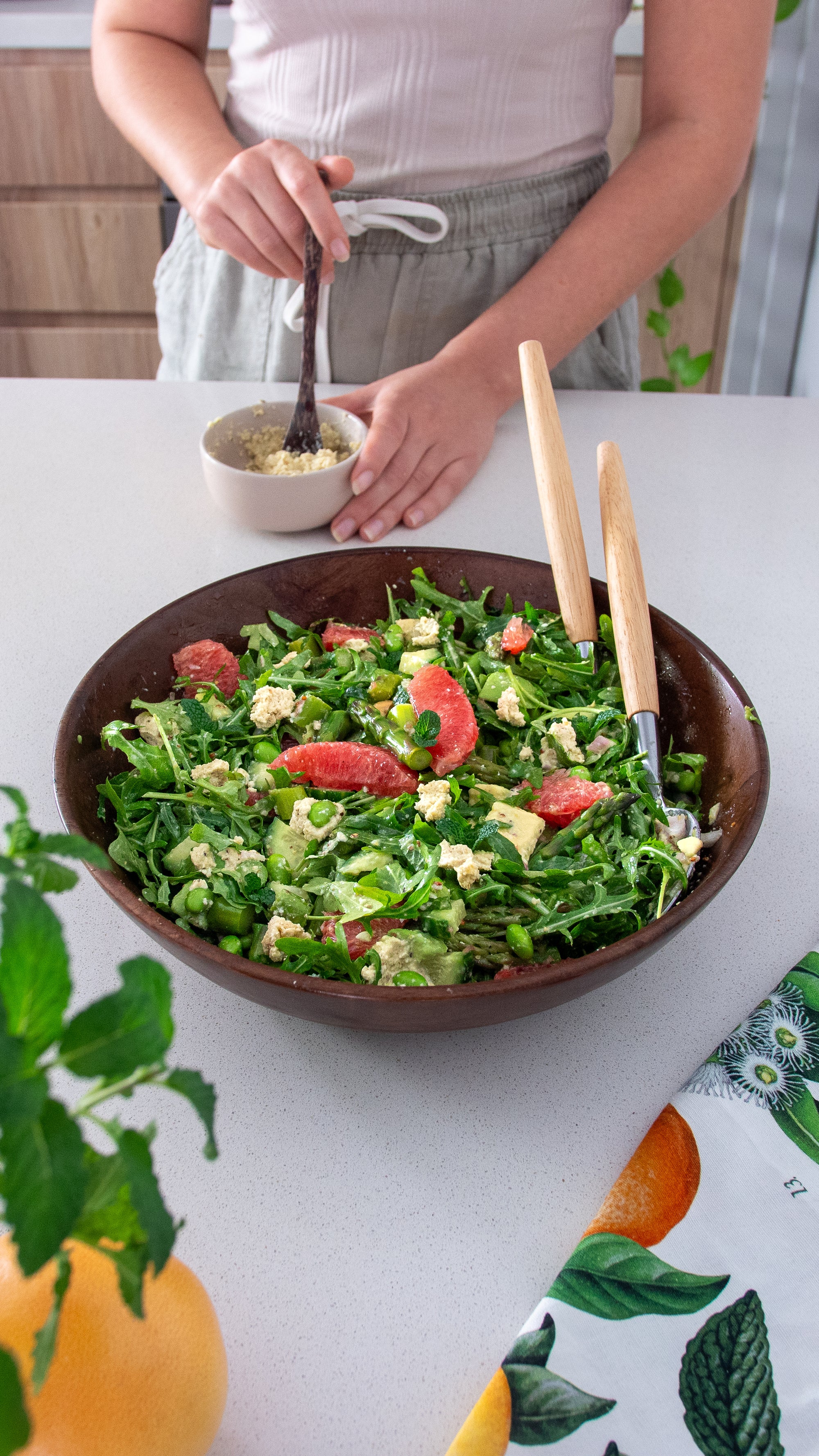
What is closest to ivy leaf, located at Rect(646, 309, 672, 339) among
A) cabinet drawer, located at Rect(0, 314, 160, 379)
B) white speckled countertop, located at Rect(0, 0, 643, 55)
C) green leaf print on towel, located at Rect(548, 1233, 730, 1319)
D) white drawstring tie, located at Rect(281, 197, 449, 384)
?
white speckled countertop, located at Rect(0, 0, 643, 55)

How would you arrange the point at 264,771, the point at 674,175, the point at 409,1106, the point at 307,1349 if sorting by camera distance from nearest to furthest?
the point at 307,1349 < the point at 409,1106 < the point at 264,771 < the point at 674,175

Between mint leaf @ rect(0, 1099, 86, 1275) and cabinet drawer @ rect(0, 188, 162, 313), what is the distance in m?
3.29

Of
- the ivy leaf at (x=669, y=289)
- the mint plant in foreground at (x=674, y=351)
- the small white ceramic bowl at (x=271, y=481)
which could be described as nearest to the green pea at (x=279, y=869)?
the small white ceramic bowl at (x=271, y=481)

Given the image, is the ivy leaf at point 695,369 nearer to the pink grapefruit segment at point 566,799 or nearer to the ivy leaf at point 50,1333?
the pink grapefruit segment at point 566,799

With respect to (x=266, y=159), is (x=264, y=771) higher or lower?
lower

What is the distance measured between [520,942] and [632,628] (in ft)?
1.08

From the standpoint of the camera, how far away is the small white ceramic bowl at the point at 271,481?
1169mm

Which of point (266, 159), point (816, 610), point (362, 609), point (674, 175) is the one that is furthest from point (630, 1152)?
point (674, 175)

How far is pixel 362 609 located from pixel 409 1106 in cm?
50

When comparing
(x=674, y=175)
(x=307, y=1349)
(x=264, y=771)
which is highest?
(x=674, y=175)

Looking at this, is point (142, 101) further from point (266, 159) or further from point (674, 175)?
point (674, 175)

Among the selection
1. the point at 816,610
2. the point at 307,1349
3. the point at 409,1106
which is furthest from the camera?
the point at 816,610

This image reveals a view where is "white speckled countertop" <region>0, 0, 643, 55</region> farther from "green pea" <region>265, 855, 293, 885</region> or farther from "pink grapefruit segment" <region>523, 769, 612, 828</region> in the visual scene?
"green pea" <region>265, 855, 293, 885</region>

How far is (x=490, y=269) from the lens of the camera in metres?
1.56
